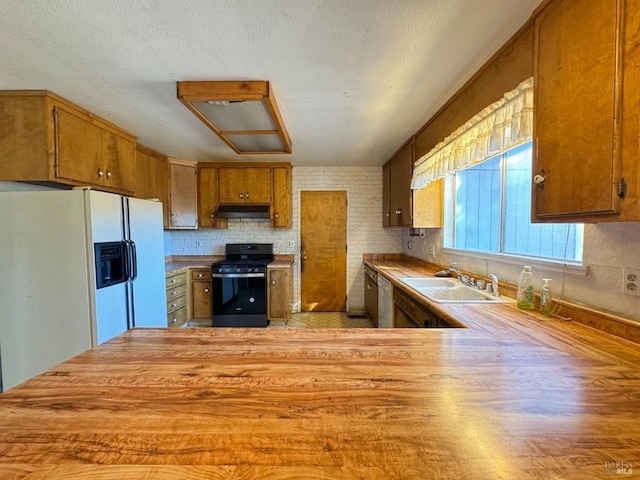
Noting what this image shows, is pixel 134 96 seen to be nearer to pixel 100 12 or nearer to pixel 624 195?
pixel 100 12

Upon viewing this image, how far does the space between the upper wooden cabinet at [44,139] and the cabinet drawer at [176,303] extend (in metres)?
1.56

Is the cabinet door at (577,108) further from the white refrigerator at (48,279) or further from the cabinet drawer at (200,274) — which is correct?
the cabinet drawer at (200,274)

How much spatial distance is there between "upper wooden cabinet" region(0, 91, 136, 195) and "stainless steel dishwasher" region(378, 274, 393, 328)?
9.51 ft

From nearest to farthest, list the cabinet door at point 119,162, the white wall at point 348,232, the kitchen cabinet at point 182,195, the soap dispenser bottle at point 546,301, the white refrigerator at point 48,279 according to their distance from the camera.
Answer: the soap dispenser bottle at point 546,301 < the white refrigerator at point 48,279 < the cabinet door at point 119,162 < the kitchen cabinet at point 182,195 < the white wall at point 348,232

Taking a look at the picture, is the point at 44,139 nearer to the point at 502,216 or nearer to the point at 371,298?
the point at 502,216

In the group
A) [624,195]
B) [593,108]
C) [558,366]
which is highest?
[593,108]

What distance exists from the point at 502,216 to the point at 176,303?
3585 mm

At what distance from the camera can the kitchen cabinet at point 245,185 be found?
3945 mm

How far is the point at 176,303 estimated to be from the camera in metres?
3.38

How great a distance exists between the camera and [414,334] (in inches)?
45.7

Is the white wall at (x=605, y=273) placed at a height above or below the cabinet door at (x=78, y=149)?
below

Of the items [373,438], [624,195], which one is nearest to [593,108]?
[624,195]

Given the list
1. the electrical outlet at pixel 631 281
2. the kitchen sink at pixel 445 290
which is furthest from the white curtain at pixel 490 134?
the kitchen sink at pixel 445 290

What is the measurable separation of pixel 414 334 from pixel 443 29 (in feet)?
4.78
